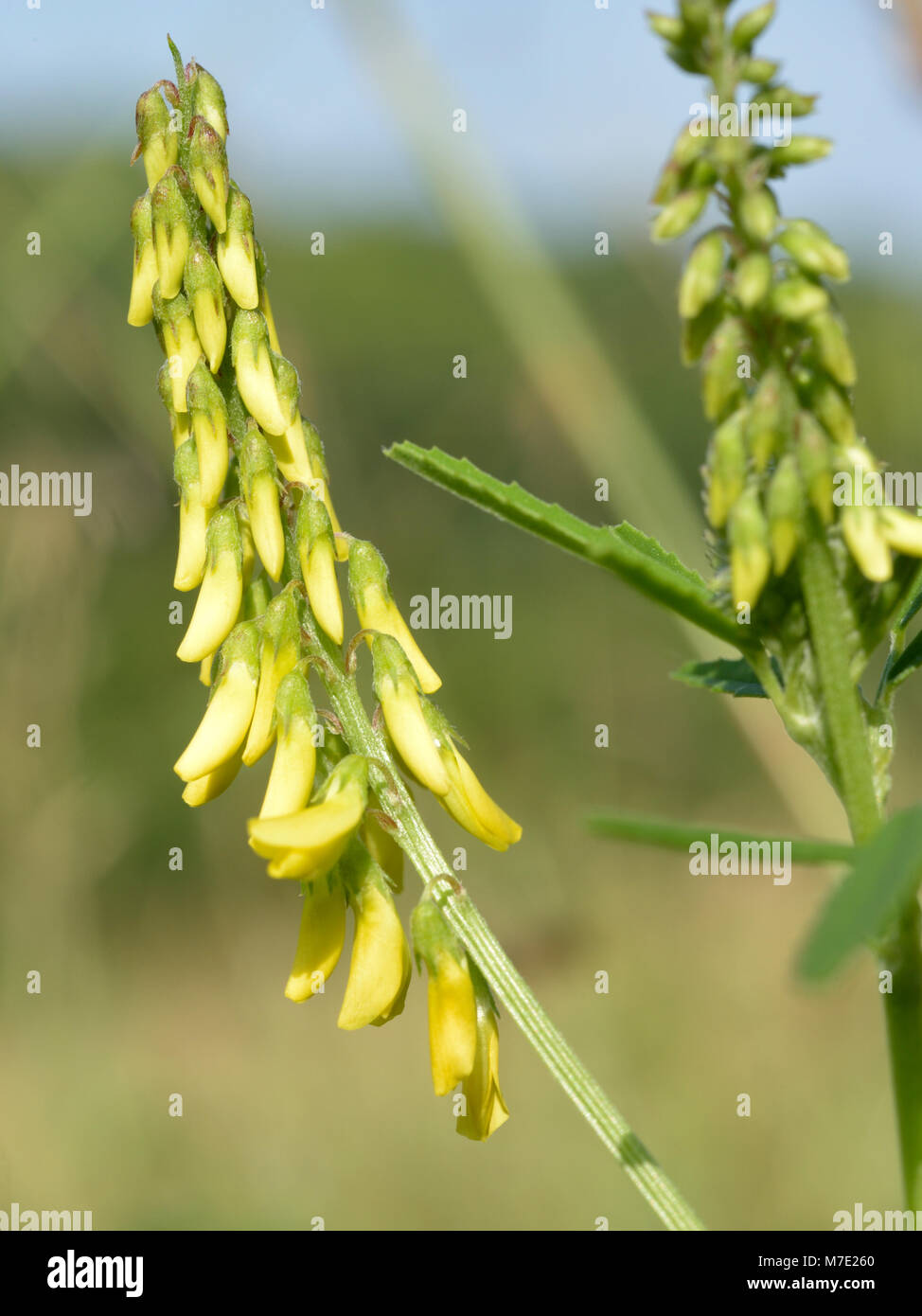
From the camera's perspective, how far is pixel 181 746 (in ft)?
22.9

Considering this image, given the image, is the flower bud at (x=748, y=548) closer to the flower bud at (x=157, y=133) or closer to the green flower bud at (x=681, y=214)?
the green flower bud at (x=681, y=214)

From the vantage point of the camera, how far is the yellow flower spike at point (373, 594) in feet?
5.10

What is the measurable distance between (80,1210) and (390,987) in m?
5.36

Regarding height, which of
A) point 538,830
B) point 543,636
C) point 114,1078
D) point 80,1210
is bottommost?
point 80,1210

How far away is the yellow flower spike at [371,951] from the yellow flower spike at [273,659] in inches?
4.2

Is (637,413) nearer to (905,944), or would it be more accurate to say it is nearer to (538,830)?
(905,944)

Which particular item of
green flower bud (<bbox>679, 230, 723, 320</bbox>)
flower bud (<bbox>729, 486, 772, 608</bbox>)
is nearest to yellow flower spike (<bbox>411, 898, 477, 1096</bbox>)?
flower bud (<bbox>729, 486, 772, 608</bbox>)

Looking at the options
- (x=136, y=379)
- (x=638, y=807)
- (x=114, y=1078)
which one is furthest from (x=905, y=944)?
(x=638, y=807)

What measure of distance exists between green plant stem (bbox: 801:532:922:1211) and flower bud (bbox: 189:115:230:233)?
85 centimetres

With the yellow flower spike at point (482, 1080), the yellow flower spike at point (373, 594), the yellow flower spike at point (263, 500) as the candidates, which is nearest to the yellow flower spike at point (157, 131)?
the yellow flower spike at point (263, 500)

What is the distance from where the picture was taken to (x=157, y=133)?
4.76ft

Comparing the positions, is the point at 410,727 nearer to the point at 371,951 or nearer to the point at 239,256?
the point at 371,951

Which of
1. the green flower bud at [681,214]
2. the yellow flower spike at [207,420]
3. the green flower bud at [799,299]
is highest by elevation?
the yellow flower spike at [207,420]
